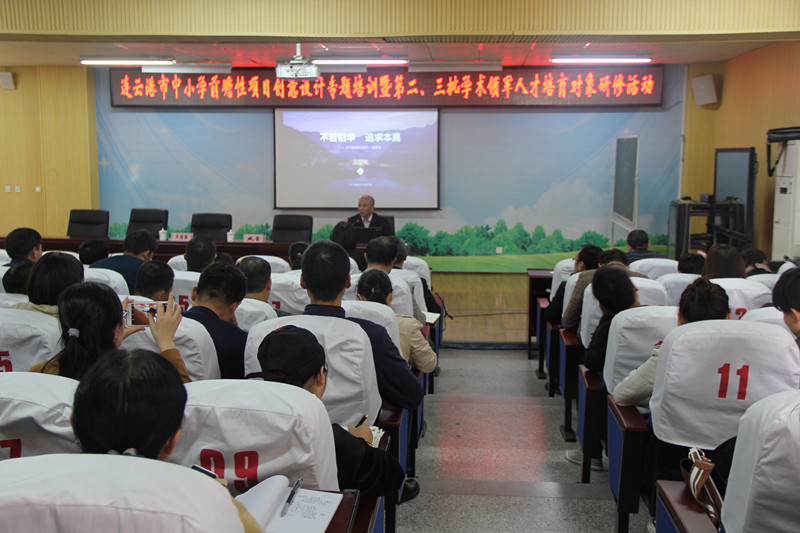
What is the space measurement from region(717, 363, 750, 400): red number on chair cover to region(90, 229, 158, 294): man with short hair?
3.27 metres

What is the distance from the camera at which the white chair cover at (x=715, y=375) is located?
2.00m

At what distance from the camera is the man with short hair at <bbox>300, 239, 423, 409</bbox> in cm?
230

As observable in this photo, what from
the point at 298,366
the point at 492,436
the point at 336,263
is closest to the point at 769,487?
the point at 298,366

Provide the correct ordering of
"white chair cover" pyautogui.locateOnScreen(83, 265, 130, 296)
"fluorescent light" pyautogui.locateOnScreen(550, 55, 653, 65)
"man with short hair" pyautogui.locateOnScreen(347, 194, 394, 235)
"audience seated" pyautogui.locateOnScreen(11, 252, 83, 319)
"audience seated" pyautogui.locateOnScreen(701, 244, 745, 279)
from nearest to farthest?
"audience seated" pyautogui.locateOnScreen(11, 252, 83, 319) → "white chair cover" pyautogui.locateOnScreen(83, 265, 130, 296) → "audience seated" pyautogui.locateOnScreen(701, 244, 745, 279) → "man with short hair" pyautogui.locateOnScreen(347, 194, 394, 235) → "fluorescent light" pyautogui.locateOnScreen(550, 55, 653, 65)

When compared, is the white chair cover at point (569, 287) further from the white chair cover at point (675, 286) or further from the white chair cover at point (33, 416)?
the white chair cover at point (33, 416)

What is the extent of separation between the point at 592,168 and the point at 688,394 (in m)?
7.72

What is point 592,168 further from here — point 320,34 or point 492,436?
point 492,436

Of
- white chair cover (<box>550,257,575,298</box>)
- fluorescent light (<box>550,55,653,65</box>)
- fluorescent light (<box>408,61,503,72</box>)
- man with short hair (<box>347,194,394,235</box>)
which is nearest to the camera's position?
white chair cover (<box>550,257,575,298</box>)

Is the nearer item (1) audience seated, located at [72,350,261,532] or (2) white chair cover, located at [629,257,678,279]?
(1) audience seated, located at [72,350,261,532]

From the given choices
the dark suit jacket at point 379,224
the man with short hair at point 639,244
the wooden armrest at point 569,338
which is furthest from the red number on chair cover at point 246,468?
the dark suit jacket at point 379,224

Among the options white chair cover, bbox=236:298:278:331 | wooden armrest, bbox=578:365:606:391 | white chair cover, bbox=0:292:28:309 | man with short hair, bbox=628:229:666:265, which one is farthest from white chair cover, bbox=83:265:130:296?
man with short hair, bbox=628:229:666:265

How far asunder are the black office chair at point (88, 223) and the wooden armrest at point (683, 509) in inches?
303

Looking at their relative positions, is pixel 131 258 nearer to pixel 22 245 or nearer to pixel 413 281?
pixel 22 245

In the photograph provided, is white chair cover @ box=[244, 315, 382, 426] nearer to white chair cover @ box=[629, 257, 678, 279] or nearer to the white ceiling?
white chair cover @ box=[629, 257, 678, 279]
